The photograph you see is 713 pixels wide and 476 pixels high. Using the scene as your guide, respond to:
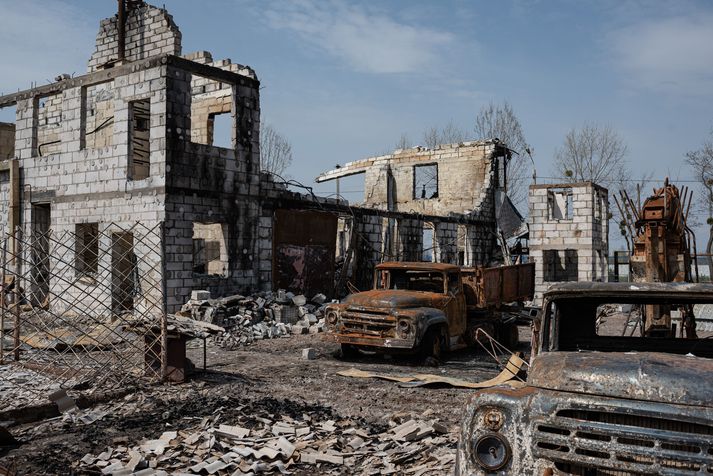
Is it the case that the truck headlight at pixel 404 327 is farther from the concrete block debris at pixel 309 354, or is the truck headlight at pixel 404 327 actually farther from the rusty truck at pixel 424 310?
the concrete block debris at pixel 309 354

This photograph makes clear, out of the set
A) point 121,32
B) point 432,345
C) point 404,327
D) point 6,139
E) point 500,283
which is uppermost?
point 121,32

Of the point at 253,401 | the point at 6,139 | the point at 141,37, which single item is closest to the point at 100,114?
the point at 141,37

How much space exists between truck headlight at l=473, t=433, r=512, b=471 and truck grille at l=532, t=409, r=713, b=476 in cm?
16

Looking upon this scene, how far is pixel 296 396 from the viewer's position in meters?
8.94

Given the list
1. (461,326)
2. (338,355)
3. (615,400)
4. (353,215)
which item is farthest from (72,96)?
(615,400)

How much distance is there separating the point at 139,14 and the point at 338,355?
50.4 ft

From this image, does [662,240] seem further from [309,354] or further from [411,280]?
[309,354]

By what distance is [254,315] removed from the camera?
649 inches

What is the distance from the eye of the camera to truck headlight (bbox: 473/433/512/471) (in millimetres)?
3686

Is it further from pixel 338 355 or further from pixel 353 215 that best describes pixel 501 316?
pixel 353 215

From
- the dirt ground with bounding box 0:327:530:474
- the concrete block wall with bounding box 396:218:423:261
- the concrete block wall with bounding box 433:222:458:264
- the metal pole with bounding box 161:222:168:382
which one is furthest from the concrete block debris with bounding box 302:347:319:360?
the concrete block wall with bounding box 433:222:458:264

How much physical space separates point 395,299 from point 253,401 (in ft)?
12.9

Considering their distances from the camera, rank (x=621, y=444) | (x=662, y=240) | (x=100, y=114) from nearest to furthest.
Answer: (x=621, y=444), (x=662, y=240), (x=100, y=114)

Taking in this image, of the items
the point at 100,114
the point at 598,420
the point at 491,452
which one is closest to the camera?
the point at 598,420
